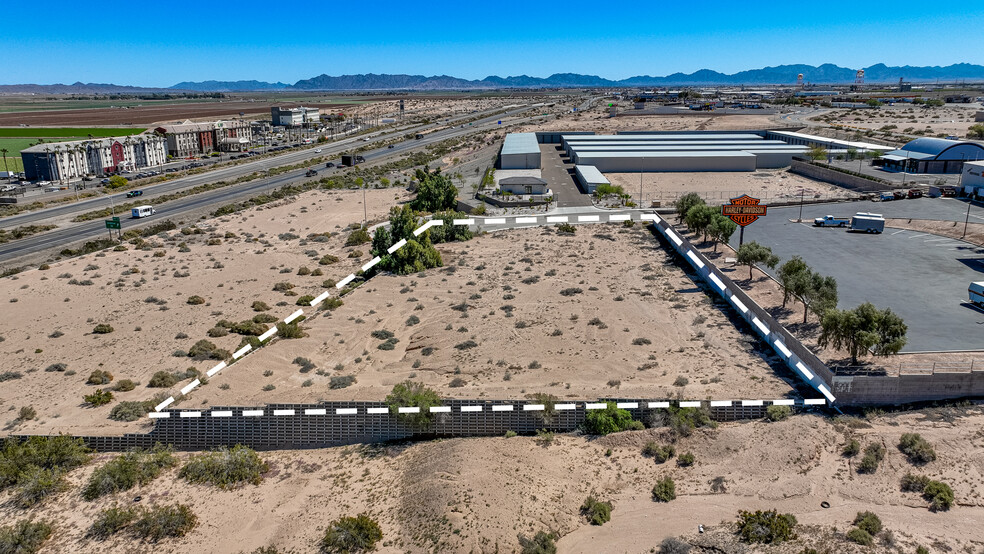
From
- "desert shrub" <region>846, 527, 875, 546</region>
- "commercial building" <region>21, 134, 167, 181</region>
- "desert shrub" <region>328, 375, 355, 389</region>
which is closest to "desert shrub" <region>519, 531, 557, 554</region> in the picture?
"desert shrub" <region>846, 527, 875, 546</region>

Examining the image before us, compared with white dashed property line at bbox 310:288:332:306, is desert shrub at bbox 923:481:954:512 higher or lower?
lower

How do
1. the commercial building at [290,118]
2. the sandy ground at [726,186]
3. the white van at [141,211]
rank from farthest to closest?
the commercial building at [290,118] → the sandy ground at [726,186] → the white van at [141,211]

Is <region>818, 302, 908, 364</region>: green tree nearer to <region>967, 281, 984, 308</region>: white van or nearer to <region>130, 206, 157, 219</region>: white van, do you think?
<region>967, 281, 984, 308</region>: white van

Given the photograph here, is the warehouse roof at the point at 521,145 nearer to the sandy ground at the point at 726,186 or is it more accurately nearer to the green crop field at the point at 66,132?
the sandy ground at the point at 726,186

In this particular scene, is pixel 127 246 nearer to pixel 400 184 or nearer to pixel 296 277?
pixel 296 277

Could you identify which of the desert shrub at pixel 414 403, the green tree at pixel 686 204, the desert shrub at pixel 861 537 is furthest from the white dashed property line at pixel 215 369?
the green tree at pixel 686 204

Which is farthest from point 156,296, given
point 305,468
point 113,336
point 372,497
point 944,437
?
point 944,437
